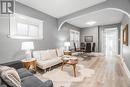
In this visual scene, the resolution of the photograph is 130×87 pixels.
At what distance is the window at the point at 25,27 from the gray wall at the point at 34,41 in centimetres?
15

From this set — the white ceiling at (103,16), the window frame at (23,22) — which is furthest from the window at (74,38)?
the window frame at (23,22)

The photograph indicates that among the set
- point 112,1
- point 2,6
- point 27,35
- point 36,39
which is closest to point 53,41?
point 36,39

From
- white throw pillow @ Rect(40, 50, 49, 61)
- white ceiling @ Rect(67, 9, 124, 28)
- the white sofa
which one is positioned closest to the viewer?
the white sofa

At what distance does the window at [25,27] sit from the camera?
10.2 feet

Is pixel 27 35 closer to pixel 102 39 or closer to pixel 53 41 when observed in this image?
pixel 53 41

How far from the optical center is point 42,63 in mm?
3326

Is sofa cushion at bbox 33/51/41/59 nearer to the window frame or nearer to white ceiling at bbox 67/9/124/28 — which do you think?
the window frame

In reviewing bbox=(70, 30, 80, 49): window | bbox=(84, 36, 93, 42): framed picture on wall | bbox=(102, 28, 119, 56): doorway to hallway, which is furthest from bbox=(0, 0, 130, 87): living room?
bbox=(102, 28, 119, 56): doorway to hallway

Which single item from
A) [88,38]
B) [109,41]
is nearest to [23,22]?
[88,38]

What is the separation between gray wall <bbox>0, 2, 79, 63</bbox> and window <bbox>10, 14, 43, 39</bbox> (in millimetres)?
154

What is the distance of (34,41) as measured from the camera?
12.8 feet

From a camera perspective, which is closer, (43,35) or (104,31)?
(43,35)

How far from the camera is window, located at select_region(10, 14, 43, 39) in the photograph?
311cm

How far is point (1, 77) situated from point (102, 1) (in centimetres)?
375
